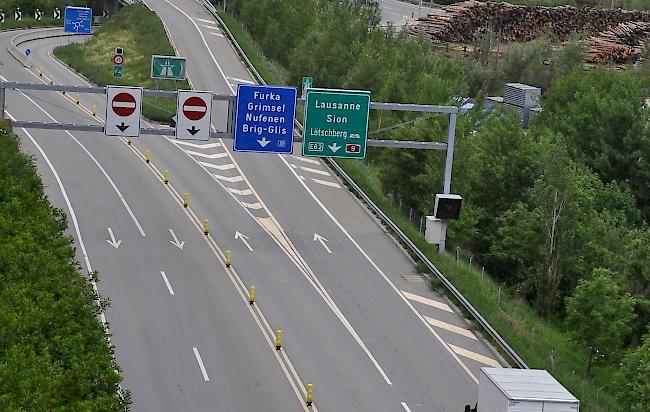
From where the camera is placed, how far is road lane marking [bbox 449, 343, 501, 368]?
36122 mm

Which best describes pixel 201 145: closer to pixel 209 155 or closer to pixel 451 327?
pixel 209 155

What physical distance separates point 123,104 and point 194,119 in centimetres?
270

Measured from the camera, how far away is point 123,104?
144ft

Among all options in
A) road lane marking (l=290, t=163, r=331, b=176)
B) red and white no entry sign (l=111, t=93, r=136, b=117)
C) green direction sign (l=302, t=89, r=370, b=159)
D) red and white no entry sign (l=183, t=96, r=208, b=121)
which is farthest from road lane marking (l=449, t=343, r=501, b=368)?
road lane marking (l=290, t=163, r=331, b=176)

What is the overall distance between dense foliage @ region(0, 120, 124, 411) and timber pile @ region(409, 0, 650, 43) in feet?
294

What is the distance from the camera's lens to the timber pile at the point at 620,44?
108688 mm

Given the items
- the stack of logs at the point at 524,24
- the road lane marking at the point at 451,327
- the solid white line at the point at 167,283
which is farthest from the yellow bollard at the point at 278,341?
the stack of logs at the point at 524,24

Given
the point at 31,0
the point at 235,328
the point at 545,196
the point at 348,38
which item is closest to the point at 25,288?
the point at 235,328

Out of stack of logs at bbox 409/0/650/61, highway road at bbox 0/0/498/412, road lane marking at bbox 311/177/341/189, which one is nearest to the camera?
highway road at bbox 0/0/498/412

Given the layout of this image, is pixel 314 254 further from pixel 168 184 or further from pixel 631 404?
pixel 631 404

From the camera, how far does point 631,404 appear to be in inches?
1356

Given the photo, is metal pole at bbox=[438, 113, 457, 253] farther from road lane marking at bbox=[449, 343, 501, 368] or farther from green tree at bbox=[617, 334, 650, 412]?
green tree at bbox=[617, 334, 650, 412]

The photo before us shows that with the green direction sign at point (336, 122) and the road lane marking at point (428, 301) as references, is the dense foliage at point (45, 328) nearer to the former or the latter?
the road lane marking at point (428, 301)

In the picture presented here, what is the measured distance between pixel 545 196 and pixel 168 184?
17.0 m
